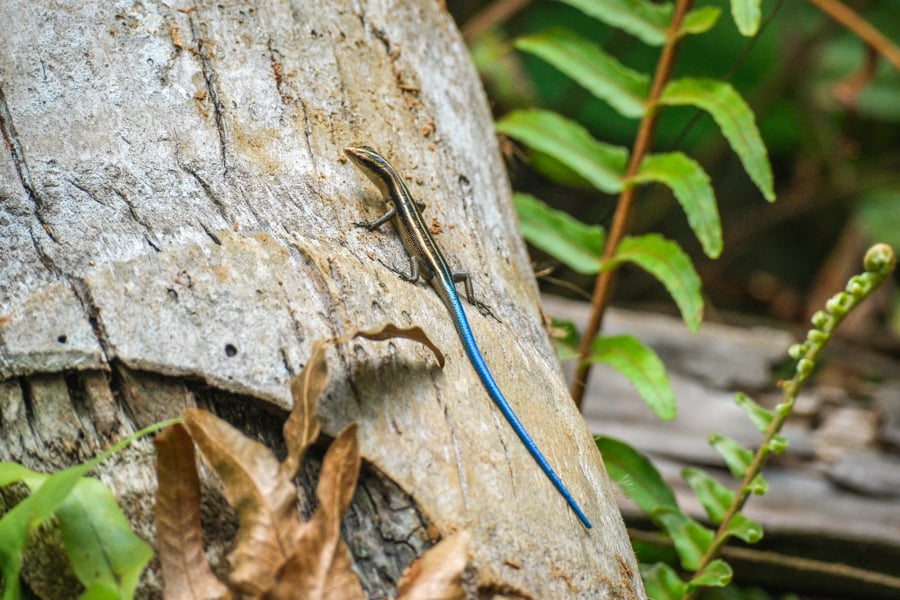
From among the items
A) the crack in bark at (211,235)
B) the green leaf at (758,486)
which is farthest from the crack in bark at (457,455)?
the green leaf at (758,486)

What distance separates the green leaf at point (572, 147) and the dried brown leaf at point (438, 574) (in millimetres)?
1825

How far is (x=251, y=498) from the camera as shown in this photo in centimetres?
148

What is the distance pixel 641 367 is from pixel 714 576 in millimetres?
750

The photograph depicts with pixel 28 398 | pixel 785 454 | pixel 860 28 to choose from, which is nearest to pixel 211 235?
pixel 28 398

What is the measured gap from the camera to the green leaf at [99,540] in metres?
1.47

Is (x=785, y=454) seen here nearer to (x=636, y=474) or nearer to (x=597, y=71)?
(x=636, y=474)

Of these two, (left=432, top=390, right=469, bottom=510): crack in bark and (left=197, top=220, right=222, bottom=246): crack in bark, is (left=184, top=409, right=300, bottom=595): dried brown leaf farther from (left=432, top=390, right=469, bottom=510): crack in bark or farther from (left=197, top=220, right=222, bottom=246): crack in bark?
(left=197, top=220, right=222, bottom=246): crack in bark

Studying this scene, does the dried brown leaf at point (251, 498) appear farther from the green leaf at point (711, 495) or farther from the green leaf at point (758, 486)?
the green leaf at point (711, 495)

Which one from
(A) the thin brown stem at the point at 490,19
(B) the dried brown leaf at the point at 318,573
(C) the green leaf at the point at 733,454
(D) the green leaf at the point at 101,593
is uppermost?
(A) the thin brown stem at the point at 490,19

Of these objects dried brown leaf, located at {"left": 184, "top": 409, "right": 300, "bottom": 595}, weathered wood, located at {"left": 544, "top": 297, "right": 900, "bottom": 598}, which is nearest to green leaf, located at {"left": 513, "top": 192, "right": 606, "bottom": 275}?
weathered wood, located at {"left": 544, "top": 297, "right": 900, "bottom": 598}

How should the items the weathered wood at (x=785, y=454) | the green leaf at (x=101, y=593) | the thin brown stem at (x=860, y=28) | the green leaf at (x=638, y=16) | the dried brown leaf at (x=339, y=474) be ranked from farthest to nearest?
the thin brown stem at (x=860, y=28) → the weathered wood at (x=785, y=454) → the green leaf at (x=638, y=16) → the dried brown leaf at (x=339, y=474) → the green leaf at (x=101, y=593)

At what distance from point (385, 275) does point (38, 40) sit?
113cm

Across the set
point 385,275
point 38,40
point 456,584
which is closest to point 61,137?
point 38,40

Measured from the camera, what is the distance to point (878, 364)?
485 centimetres
